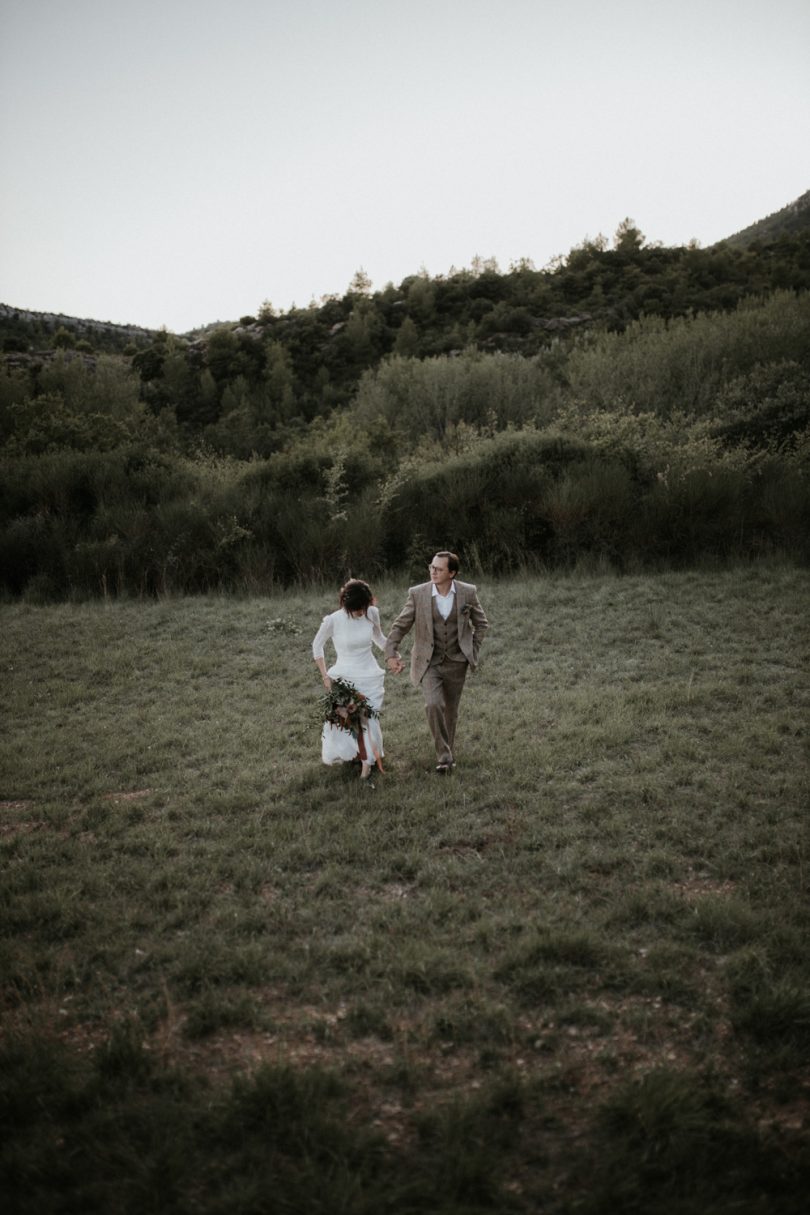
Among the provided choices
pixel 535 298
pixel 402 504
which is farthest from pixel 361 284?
pixel 402 504

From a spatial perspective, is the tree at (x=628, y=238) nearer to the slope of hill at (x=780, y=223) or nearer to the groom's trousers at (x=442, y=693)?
the slope of hill at (x=780, y=223)

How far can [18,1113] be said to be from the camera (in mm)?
3391

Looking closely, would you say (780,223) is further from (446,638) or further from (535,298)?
(446,638)

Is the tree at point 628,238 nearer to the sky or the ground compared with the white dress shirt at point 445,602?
nearer to the sky

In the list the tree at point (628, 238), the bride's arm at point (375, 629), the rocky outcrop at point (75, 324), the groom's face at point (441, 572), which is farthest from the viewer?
the rocky outcrop at point (75, 324)

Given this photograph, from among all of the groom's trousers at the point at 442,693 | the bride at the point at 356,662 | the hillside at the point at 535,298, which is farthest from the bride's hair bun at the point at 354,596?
the hillside at the point at 535,298

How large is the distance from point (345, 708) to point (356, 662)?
0.53 meters

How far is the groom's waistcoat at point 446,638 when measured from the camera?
730 cm

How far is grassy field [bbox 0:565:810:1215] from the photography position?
3.09 metres

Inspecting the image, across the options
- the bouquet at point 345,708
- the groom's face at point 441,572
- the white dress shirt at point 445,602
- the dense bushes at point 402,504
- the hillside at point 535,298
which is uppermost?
the hillside at point 535,298

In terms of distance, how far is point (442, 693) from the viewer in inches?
290

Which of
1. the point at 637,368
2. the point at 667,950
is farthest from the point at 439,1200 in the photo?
the point at 637,368

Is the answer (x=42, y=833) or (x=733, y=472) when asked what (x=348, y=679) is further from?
(x=733, y=472)

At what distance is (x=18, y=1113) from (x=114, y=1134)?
53 cm
